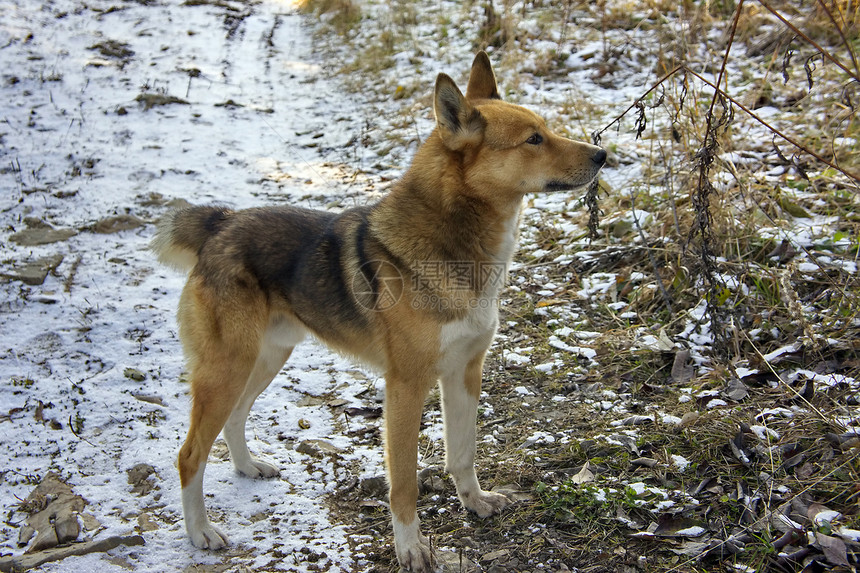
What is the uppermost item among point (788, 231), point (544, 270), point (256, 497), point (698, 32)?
point (698, 32)

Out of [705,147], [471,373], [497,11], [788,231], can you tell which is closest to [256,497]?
[471,373]

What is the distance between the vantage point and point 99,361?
14.9ft

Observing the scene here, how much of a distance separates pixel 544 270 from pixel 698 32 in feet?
15.1

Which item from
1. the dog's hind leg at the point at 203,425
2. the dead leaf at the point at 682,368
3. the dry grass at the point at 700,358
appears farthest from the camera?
the dead leaf at the point at 682,368

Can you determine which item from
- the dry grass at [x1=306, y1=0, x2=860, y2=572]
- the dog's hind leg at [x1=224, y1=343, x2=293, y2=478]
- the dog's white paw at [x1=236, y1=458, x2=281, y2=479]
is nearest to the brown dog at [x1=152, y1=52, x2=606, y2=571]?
the dog's hind leg at [x1=224, y1=343, x2=293, y2=478]

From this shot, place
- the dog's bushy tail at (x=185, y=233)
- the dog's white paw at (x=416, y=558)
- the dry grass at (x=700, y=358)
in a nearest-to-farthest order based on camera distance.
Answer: the dry grass at (x=700, y=358), the dog's white paw at (x=416, y=558), the dog's bushy tail at (x=185, y=233)

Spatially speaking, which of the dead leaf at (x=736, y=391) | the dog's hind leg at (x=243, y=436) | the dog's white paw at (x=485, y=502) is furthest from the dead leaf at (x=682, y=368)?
the dog's hind leg at (x=243, y=436)

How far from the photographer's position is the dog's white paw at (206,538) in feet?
10.7

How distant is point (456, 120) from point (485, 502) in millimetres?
1996

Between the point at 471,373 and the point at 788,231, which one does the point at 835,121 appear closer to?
the point at 788,231

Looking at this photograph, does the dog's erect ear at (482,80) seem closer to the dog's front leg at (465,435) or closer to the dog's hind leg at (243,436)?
the dog's front leg at (465,435)

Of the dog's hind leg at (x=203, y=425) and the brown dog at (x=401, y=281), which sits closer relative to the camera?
the brown dog at (x=401, y=281)

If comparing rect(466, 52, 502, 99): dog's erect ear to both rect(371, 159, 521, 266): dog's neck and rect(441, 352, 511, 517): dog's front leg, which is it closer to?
rect(371, 159, 521, 266): dog's neck

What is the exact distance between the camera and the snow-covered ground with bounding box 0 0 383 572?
3510 mm
